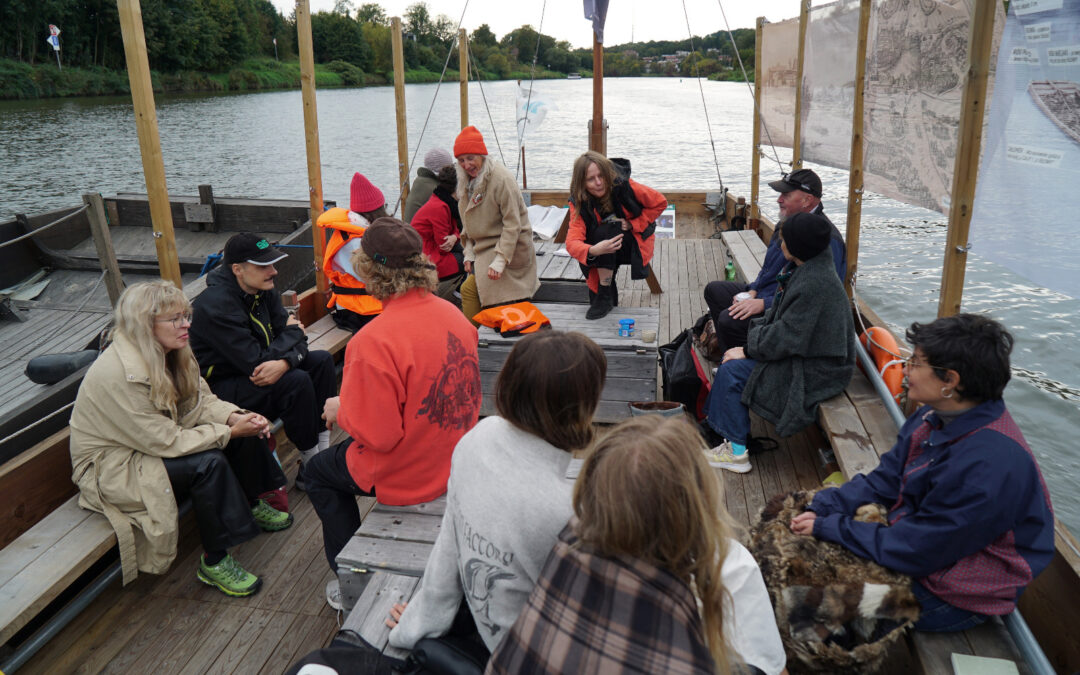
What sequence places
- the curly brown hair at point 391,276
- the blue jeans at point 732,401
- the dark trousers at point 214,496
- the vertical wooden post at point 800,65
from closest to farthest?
the curly brown hair at point 391,276
the dark trousers at point 214,496
the blue jeans at point 732,401
the vertical wooden post at point 800,65

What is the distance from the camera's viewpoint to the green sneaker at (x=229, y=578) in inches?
109

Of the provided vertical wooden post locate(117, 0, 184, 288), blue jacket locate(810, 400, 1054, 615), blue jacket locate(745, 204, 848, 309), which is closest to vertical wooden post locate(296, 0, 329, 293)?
vertical wooden post locate(117, 0, 184, 288)

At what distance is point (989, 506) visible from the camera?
1737mm

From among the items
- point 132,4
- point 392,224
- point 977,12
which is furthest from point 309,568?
point 977,12

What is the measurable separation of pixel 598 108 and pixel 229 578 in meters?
5.99

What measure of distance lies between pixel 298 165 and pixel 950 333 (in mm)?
19496

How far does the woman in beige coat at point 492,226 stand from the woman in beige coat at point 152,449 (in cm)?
192

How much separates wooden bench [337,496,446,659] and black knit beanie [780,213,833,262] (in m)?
1.68

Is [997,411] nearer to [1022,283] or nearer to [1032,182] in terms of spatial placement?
[1032,182]

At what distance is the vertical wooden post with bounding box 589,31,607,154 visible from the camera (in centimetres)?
739

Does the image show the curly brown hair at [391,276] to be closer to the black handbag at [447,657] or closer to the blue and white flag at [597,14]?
the black handbag at [447,657]

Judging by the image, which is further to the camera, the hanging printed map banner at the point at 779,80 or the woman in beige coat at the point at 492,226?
the hanging printed map banner at the point at 779,80

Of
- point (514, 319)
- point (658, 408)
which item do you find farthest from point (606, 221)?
point (658, 408)

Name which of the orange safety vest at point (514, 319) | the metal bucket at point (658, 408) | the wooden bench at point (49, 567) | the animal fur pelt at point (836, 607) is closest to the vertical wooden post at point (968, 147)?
the metal bucket at point (658, 408)
